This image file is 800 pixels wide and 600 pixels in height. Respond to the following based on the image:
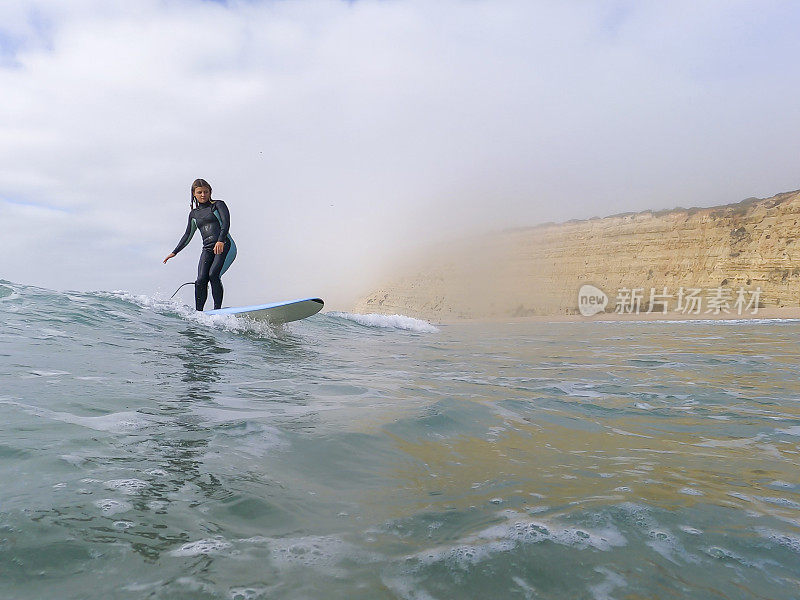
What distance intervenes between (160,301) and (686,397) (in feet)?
30.3

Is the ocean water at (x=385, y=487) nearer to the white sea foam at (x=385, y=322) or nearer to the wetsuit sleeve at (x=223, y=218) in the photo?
the wetsuit sleeve at (x=223, y=218)

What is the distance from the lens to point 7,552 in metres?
1.42

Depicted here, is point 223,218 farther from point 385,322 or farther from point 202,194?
point 385,322

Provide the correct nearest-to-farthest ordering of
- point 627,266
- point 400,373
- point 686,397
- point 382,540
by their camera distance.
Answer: point 382,540 → point 686,397 → point 400,373 → point 627,266

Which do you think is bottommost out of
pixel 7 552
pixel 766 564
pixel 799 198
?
pixel 7 552

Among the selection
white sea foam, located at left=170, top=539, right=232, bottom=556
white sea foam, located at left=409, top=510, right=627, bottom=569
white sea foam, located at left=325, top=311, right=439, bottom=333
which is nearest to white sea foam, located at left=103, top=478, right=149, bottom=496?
white sea foam, located at left=170, top=539, right=232, bottom=556

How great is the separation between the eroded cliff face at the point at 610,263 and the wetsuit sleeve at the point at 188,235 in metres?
34.1

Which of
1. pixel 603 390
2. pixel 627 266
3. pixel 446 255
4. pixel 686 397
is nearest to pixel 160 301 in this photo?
pixel 603 390

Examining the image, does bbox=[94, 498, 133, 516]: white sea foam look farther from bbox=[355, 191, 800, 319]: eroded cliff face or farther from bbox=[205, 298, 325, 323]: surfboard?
bbox=[355, 191, 800, 319]: eroded cliff face

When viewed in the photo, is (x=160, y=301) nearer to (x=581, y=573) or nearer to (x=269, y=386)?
(x=269, y=386)

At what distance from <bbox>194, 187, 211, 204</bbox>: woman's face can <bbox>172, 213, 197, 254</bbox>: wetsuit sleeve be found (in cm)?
36

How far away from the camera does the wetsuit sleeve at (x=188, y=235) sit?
876cm

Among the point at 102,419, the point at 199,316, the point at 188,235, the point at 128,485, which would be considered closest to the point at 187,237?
the point at 188,235

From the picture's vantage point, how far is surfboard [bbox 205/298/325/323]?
8195mm
